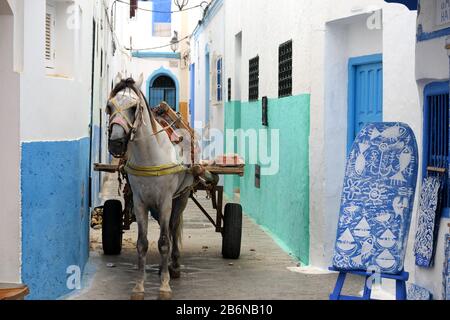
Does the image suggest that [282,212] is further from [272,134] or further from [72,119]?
[72,119]

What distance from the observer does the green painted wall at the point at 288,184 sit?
10320mm

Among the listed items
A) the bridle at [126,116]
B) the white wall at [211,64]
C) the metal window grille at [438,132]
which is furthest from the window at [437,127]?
the white wall at [211,64]

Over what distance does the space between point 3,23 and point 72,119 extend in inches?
64.9

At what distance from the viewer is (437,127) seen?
6.95 meters

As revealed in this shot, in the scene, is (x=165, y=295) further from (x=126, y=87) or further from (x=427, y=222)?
(x=427, y=222)

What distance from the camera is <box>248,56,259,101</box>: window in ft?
47.3

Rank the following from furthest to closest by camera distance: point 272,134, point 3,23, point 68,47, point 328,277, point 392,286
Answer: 1. point 272,134
2. point 328,277
3. point 68,47
4. point 392,286
5. point 3,23

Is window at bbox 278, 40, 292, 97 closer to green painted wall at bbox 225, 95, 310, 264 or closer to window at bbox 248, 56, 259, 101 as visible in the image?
green painted wall at bbox 225, 95, 310, 264

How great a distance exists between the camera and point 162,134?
843 centimetres

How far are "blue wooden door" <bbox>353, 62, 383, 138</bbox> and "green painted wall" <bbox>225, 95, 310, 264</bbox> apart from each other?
0.79m

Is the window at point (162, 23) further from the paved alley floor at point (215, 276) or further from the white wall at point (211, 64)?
the paved alley floor at point (215, 276)

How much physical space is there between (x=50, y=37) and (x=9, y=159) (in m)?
1.97

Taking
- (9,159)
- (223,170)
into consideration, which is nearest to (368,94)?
(223,170)

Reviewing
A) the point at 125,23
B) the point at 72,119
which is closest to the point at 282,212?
the point at 72,119
